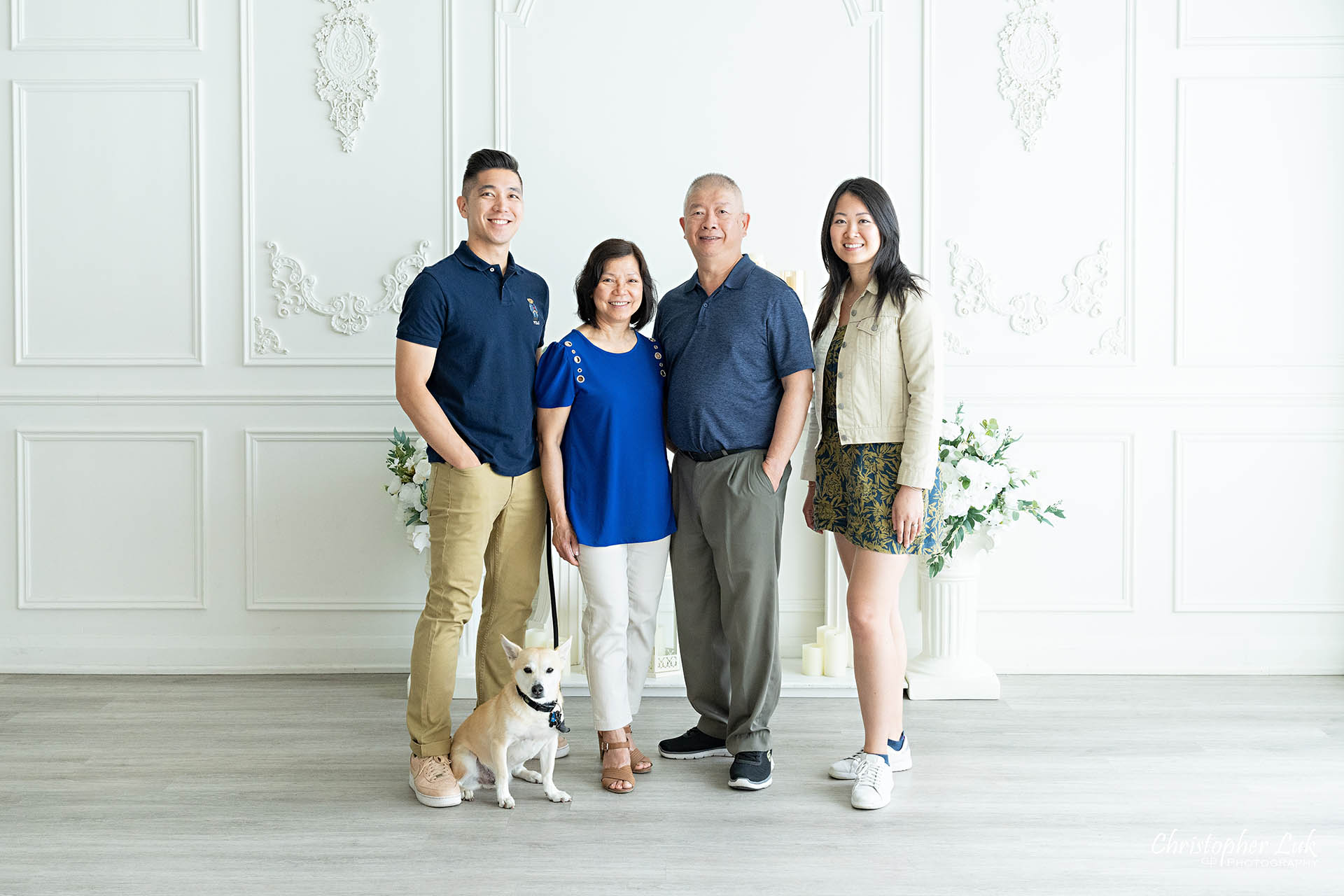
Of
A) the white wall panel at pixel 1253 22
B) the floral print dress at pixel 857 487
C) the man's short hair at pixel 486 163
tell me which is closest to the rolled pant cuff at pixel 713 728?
the floral print dress at pixel 857 487

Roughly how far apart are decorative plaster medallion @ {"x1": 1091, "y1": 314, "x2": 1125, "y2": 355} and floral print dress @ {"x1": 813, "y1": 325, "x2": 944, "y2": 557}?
1.48 m

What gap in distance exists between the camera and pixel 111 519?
3.57 meters

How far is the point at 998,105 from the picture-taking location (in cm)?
348

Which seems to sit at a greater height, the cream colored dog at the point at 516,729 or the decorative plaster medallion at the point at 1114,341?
the decorative plaster medallion at the point at 1114,341

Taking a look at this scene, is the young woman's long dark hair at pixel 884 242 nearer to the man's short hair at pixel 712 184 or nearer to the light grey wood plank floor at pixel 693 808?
the man's short hair at pixel 712 184

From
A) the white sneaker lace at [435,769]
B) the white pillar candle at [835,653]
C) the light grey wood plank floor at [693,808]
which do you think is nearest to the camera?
the light grey wood plank floor at [693,808]

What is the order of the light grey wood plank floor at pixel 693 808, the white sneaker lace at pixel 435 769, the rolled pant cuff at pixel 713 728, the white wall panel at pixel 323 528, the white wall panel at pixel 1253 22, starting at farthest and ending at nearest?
the white wall panel at pixel 323 528, the white wall panel at pixel 1253 22, the rolled pant cuff at pixel 713 728, the white sneaker lace at pixel 435 769, the light grey wood plank floor at pixel 693 808

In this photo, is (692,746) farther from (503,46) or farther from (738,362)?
(503,46)

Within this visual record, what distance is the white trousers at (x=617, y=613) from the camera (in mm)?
2385

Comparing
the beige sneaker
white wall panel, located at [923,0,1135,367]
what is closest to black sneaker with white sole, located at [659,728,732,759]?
the beige sneaker

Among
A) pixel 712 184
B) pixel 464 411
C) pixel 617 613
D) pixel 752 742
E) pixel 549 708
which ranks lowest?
pixel 752 742

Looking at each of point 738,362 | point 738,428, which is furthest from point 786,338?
point 738,428

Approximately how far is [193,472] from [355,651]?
0.94 meters

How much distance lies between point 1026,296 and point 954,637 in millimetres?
1325
